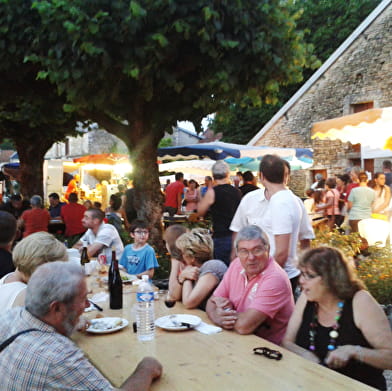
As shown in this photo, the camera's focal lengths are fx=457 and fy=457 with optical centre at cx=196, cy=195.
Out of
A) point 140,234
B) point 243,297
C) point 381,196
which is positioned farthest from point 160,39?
point 381,196

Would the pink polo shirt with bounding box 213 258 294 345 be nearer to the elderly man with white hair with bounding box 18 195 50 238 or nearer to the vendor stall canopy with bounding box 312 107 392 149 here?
the vendor stall canopy with bounding box 312 107 392 149

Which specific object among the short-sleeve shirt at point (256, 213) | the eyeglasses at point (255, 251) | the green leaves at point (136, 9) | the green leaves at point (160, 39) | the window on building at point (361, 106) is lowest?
the eyeglasses at point (255, 251)

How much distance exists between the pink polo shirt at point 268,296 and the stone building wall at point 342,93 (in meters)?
16.9

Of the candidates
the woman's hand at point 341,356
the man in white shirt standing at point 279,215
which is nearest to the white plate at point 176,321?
the woman's hand at point 341,356

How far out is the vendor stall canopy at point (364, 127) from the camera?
6105 mm

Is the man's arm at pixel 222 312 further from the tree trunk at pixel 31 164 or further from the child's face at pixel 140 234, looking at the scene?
the tree trunk at pixel 31 164

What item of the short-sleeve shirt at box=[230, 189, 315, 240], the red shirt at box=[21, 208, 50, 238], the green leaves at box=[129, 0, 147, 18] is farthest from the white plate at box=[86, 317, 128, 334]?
the red shirt at box=[21, 208, 50, 238]

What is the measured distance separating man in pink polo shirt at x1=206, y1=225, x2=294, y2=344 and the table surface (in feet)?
0.39

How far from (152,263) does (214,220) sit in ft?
3.04

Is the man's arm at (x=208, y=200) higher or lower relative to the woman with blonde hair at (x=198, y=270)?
higher

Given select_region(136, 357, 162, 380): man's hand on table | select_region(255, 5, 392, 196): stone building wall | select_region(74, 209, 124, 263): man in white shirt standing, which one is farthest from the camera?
select_region(255, 5, 392, 196): stone building wall

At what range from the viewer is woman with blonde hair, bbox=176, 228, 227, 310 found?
3.57m

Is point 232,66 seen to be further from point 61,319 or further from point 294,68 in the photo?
point 61,319

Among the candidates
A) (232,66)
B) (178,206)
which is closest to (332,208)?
(178,206)
